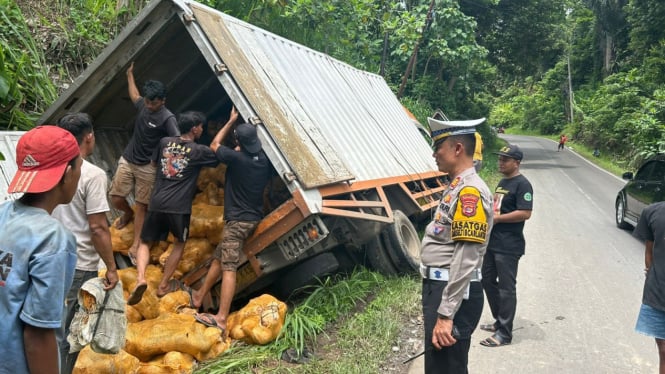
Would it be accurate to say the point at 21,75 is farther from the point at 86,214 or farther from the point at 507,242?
the point at 507,242

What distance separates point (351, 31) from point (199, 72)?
263 inches

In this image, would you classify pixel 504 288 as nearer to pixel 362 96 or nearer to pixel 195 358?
pixel 195 358

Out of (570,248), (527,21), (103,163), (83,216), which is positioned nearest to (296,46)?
(103,163)

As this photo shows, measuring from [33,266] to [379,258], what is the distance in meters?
4.77

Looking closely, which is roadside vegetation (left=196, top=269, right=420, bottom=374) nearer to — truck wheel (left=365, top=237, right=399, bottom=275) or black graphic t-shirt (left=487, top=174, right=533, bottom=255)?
truck wheel (left=365, top=237, right=399, bottom=275)

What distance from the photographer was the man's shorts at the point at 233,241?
456cm

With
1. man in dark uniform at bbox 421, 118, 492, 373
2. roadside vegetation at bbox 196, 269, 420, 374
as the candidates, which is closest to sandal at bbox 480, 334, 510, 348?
roadside vegetation at bbox 196, 269, 420, 374

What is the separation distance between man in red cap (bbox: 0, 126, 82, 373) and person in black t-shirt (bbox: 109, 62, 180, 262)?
3166 millimetres

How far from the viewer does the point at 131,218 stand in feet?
17.9

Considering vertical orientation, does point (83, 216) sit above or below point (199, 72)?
below

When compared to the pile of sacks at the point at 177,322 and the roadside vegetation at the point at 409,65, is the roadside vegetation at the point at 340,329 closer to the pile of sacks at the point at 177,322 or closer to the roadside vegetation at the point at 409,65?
the roadside vegetation at the point at 409,65

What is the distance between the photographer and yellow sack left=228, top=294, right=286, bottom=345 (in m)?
4.26

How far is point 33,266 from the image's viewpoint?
5.61 feet

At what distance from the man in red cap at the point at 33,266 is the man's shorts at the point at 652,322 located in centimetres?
345
